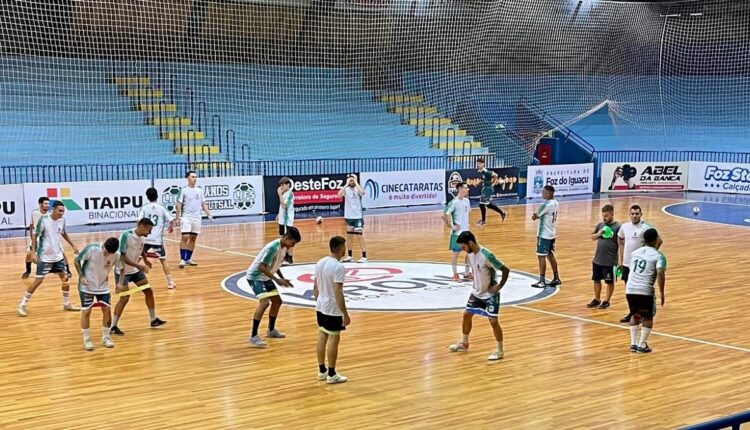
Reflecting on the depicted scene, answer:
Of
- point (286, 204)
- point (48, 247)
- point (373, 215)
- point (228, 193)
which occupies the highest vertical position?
point (286, 204)

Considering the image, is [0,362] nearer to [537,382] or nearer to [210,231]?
[537,382]

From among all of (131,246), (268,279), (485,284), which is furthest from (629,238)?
(131,246)

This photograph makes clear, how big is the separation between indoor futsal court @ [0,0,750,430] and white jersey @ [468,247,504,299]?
27mm

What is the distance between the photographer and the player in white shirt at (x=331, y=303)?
981 centimetres

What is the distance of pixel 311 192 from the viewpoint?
→ 2812 cm

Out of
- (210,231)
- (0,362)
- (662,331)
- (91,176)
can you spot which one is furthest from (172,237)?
(662,331)

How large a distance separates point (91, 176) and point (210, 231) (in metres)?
5.49

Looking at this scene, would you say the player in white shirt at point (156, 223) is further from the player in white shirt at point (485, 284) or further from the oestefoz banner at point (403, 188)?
the oestefoz banner at point (403, 188)

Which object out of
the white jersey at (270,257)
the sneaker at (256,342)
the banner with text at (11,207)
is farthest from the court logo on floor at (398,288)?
the banner with text at (11,207)

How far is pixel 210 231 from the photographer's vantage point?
77.4 ft

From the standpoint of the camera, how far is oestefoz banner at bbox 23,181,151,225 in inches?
943

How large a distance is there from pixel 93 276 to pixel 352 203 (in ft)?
25.9

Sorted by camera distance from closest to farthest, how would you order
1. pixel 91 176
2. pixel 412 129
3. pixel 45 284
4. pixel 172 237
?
pixel 45 284 → pixel 172 237 → pixel 91 176 → pixel 412 129

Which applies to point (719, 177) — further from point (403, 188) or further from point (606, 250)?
point (606, 250)
